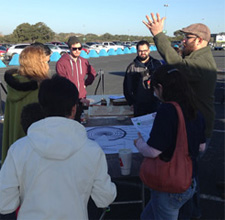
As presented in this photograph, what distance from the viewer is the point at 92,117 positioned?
3367mm

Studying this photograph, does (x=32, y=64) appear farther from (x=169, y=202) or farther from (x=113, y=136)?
(x=169, y=202)

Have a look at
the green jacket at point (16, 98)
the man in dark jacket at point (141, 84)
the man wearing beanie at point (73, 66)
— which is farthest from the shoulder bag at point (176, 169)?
the man wearing beanie at point (73, 66)

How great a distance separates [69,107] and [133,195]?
87.5 inches

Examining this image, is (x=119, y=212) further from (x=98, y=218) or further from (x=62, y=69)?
(x=62, y=69)

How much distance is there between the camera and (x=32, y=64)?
7.07ft

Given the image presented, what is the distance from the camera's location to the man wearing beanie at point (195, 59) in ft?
7.16

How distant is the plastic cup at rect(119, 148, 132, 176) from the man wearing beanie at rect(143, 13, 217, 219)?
636 millimetres

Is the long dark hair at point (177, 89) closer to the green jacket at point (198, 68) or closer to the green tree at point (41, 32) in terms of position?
the green jacket at point (198, 68)

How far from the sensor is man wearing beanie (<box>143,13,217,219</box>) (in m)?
2.18

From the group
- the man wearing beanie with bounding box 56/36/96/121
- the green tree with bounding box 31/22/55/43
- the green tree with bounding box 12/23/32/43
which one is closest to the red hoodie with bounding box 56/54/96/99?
the man wearing beanie with bounding box 56/36/96/121

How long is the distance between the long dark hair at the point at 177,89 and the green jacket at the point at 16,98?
1073 millimetres

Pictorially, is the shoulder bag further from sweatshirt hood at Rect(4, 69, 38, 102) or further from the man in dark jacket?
the man in dark jacket

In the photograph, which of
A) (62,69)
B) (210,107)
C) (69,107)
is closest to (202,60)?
(210,107)

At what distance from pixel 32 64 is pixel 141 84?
1852 millimetres
